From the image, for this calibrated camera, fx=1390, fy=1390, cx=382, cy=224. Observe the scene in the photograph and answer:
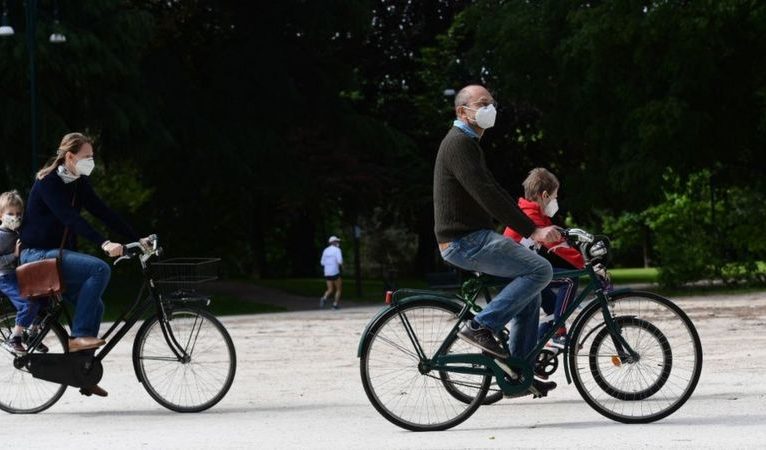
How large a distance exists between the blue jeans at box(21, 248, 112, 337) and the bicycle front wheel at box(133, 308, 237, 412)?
33cm

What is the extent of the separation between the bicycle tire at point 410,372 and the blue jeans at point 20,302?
2.53 metres

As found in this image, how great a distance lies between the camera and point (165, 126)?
2953 cm

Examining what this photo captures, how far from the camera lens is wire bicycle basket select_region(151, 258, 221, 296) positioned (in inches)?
335

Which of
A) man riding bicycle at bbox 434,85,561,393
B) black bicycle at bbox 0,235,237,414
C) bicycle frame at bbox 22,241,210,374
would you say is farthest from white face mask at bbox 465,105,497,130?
bicycle frame at bbox 22,241,210,374

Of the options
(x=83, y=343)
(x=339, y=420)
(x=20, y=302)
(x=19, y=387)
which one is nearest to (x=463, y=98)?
(x=339, y=420)

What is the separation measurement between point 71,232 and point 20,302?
62 centimetres

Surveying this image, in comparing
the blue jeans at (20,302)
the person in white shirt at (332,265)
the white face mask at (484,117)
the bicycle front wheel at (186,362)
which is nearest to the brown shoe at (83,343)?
the bicycle front wheel at (186,362)

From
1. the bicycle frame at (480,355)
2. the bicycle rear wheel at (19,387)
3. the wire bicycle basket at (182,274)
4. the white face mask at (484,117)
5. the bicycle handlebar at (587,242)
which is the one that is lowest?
the bicycle rear wheel at (19,387)

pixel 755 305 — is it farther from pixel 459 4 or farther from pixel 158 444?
pixel 459 4

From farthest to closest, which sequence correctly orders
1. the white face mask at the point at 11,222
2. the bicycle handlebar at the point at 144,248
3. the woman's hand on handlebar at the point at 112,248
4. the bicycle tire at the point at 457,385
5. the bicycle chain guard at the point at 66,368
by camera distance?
the white face mask at the point at 11,222 < the bicycle chain guard at the point at 66,368 < the bicycle handlebar at the point at 144,248 < the woman's hand on handlebar at the point at 112,248 < the bicycle tire at the point at 457,385

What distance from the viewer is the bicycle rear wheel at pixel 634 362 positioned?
7.80m

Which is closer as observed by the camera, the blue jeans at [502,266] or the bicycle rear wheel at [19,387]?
the blue jeans at [502,266]

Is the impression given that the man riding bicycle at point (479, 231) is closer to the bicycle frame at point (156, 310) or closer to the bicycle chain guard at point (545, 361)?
the bicycle chain guard at point (545, 361)

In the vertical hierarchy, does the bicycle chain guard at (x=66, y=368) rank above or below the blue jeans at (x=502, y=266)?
below
